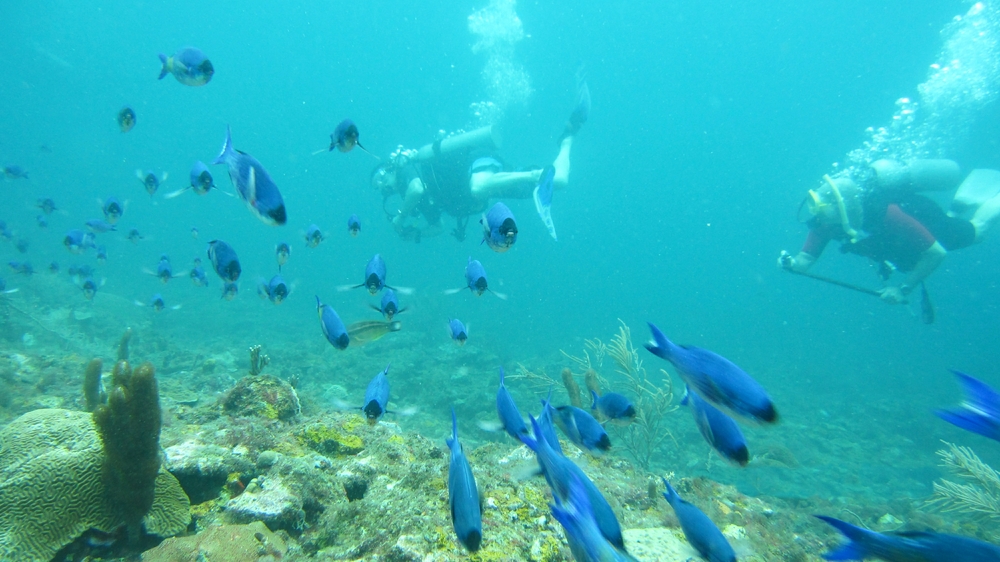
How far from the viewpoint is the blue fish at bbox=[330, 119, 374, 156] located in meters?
3.16

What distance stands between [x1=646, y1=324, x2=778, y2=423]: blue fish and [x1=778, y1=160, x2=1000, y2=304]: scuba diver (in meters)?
9.76

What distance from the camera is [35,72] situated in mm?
63406

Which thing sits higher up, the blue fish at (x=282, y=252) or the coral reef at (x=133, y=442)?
the blue fish at (x=282, y=252)

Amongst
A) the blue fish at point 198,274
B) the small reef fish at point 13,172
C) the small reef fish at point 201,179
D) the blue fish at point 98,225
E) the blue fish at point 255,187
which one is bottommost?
the blue fish at point 255,187

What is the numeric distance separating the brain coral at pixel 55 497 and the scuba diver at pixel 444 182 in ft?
31.3

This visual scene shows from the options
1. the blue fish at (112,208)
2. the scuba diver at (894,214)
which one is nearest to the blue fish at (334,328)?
the blue fish at (112,208)

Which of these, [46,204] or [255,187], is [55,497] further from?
[46,204]

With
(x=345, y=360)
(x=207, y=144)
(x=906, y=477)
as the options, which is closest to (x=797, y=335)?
(x=906, y=477)

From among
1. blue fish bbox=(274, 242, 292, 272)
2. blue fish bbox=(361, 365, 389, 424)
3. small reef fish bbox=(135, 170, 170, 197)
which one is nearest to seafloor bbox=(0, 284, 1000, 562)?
blue fish bbox=(361, 365, 389, 424)

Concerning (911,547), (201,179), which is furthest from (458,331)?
(911,547)

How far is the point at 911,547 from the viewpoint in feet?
4.73

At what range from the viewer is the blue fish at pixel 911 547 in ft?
4.58

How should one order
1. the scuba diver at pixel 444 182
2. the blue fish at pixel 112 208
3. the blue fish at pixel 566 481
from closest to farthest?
the blue fish at pixel 566 481 → the blue fish at pixel 112 208 → the scuba diver at pixel 444 182

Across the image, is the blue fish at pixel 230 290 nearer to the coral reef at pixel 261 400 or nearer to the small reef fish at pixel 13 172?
the coral reef at pixel 261 400
